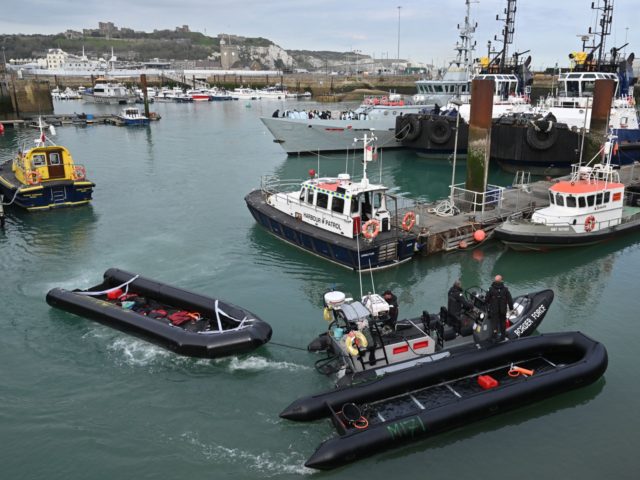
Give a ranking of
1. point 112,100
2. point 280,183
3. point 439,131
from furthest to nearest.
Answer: point 112,100, point 439,131, point 280,183

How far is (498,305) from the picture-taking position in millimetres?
10289

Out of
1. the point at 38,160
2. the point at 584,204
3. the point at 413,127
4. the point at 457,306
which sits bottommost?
the point at 457,306

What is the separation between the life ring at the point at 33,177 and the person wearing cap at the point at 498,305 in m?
21.6

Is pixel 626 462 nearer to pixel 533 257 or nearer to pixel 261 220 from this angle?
pixel 533 257

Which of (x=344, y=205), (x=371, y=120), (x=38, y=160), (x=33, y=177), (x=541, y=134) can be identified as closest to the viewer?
(x=344, y=205)

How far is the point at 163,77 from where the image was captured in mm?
149250

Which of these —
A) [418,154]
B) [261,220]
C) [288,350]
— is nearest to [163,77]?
[418,154]

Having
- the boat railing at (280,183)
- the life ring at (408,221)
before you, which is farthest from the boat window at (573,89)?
the life ring at (408,221)

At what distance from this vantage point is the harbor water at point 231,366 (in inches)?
344

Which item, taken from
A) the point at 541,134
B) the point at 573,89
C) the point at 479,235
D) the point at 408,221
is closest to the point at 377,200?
the point at 408,221

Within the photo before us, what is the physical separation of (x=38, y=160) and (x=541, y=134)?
28.5 m

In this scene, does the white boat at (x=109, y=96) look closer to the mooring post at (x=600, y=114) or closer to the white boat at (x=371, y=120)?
the white boat at (x=371, y=120)

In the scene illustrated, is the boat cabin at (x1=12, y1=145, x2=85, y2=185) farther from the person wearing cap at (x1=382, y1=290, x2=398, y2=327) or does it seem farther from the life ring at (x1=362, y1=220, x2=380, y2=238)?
the person wearing cap at (x1=382, y1=290, x2=398, y2=327)

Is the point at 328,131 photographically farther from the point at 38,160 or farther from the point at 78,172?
the point at 38,160
